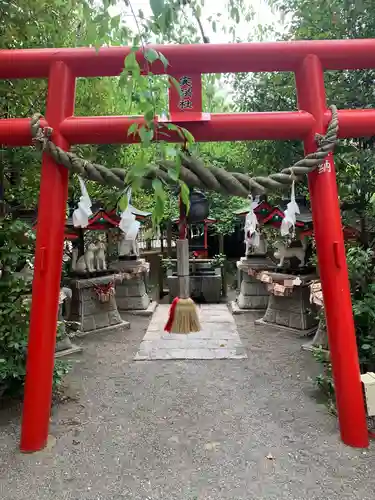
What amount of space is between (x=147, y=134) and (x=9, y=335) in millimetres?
2777

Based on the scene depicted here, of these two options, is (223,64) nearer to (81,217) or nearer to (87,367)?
(81,217)

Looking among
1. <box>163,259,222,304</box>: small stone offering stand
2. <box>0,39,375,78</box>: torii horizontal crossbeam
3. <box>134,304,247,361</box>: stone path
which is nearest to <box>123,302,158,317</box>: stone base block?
<box>134,304,247,361</box>: stone path

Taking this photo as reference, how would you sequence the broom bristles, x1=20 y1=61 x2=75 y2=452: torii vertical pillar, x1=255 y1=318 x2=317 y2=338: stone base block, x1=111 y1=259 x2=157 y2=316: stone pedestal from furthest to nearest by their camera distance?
x1=111 y1=259 x2=157 y2=316: stone pedestal → x1=255 y1=318 x2=317 y2=338: stone base block → the broom bristles → x1=20 y1=61 x2=75 y2=452: torii vertical pillar

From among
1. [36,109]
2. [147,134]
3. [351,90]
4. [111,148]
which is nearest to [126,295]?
[111,148]

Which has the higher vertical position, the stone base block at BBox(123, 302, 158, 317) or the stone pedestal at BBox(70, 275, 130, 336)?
the stone pedestal at BBox(70, 275, 130, 336)

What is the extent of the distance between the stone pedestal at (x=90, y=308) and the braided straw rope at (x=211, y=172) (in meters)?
4.33

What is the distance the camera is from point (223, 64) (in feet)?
10.0

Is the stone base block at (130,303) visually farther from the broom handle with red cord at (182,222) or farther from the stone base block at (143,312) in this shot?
the broom handle with red cord at (182,222)

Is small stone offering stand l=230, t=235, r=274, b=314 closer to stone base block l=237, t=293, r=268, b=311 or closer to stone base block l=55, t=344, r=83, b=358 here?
stone base block l=237, t=293, r=268, b=311

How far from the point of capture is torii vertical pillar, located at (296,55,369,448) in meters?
2.97

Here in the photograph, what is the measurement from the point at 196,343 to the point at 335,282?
11.7ft

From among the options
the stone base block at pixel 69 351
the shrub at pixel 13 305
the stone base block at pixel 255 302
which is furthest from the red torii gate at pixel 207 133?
the stone base block at pixel 255 302

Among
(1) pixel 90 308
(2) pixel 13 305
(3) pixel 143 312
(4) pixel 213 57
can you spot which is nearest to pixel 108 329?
(1) pixel 90 308

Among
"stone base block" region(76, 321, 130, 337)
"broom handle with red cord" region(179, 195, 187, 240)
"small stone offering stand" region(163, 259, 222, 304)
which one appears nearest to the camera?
"broom handle with red cord" region(179, 195, 187, 240)
